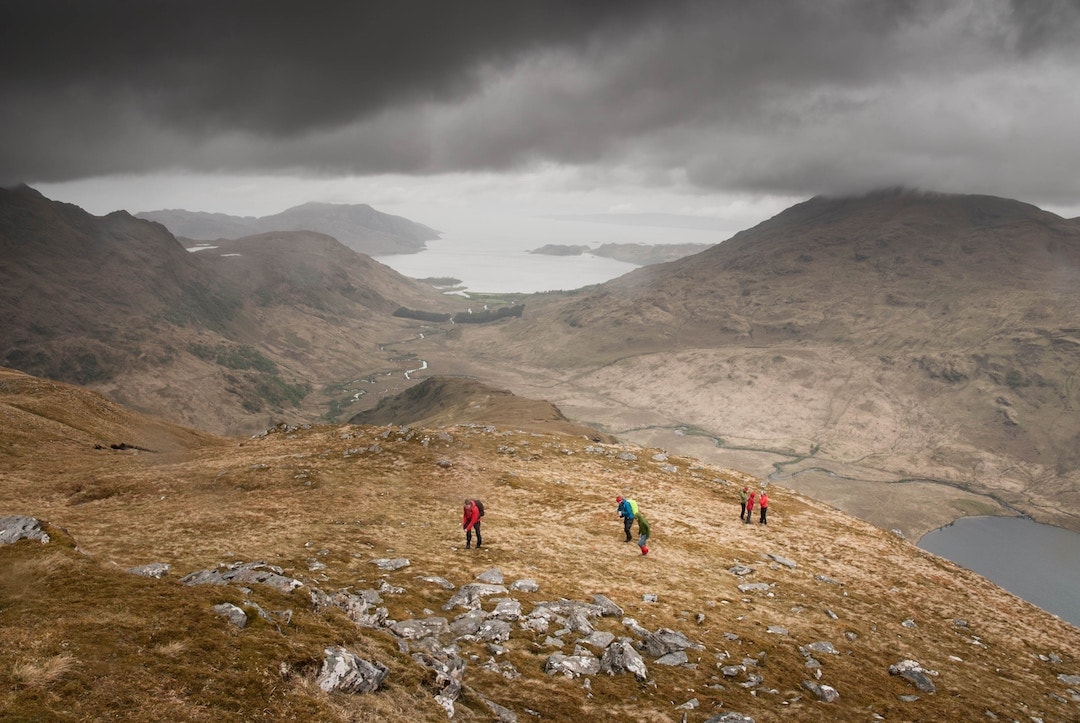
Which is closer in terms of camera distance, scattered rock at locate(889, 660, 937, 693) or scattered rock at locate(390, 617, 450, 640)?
scattered rock at locate(390, 617, 450, 640)

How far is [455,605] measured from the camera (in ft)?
87.1

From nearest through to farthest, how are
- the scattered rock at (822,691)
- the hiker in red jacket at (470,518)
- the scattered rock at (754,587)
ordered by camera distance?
1. the scattered rock at (822,691)
2. the scattered rock at (754,587)
3. the hiker in red jacket at (470,518)

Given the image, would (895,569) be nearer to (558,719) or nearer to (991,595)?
(991,595)

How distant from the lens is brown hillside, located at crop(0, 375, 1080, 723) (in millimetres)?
14852

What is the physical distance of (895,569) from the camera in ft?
140

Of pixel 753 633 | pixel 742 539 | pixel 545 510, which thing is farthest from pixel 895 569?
pixel 545 510

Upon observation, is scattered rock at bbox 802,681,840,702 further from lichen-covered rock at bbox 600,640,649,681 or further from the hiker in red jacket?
the hiker in red jacket

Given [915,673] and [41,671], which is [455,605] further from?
[915,673]

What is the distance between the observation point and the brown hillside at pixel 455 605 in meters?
14.9

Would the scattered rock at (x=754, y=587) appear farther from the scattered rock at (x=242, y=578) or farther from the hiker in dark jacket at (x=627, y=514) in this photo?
the scattered rock at (x=242, y=578)

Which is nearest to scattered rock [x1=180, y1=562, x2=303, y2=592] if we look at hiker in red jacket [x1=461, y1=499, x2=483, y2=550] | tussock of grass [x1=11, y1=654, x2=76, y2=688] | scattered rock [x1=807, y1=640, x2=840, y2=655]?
tussock of grass [x1=11, y1=654, x2=76, y2=688]

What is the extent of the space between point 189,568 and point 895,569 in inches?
1842

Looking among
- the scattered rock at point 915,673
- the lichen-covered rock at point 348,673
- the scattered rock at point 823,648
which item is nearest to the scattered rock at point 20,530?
the lichen-covered rock at point 348,673

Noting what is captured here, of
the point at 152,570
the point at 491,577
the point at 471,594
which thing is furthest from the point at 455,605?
the point at 152,570
